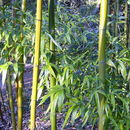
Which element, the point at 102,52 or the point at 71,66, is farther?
the point at 71,66

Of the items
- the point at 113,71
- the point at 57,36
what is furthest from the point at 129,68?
the point at 57,36

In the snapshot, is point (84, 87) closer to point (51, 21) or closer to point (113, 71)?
point (113, 71)

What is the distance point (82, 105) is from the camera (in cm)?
123

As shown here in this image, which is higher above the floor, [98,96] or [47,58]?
[47,58]

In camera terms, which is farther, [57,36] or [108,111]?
[57,36]

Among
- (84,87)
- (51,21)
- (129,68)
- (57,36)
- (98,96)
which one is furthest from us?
(57,36)

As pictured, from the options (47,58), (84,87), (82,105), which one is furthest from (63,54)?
(82,105)

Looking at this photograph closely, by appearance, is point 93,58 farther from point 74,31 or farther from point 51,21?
point 51,21

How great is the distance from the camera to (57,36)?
1.64 meters

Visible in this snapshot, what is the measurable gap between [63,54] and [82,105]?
42 cm

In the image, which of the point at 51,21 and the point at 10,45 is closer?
the point at 51,21

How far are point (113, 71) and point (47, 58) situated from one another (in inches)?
18.3

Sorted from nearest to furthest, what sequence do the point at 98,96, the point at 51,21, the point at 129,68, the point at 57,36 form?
1. the point at 98,96
2. the point at 51,21
3. the point at 129,68
4. the point at 57,36

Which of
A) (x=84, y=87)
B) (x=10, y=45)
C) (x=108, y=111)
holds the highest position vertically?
(x=10, y=45)
